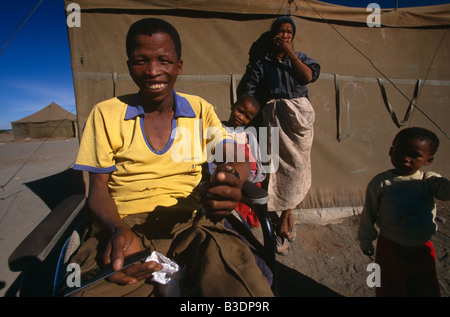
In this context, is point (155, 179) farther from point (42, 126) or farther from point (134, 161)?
point (42, 126)

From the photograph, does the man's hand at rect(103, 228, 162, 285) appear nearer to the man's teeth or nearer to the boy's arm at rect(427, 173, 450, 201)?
the man's teeth

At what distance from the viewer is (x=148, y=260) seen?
933 millimetres

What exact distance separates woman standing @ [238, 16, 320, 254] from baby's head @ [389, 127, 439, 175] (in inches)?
39.8

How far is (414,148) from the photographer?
1318mm

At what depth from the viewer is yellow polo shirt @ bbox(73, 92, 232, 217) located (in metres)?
1.19

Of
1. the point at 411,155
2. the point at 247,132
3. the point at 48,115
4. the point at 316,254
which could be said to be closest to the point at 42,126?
A: the point at 48,115

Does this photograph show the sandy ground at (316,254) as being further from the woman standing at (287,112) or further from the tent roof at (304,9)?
the tent roof at (304,9)

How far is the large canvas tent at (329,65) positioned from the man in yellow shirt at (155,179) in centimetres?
156

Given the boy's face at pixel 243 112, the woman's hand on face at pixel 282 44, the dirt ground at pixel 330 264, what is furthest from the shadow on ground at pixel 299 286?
the woman's hand on face at pixel 282 44

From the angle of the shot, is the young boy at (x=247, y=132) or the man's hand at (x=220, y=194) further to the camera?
the young boy at (x=247, y=132)

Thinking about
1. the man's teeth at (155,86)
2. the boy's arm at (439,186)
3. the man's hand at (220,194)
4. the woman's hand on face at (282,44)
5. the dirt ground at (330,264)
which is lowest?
the dirt ground at (330,264)

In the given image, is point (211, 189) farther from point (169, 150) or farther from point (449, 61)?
point (449, 61)

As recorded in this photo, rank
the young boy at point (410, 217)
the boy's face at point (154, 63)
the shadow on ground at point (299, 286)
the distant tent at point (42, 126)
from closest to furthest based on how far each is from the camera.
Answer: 1. the boy's face at point (154, 63)
2. the young boy at point (410, 217)
3. the shadow on ground at point (299, 286)
4. the distant tent at point (42, 126)

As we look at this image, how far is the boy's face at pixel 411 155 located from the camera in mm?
1315
